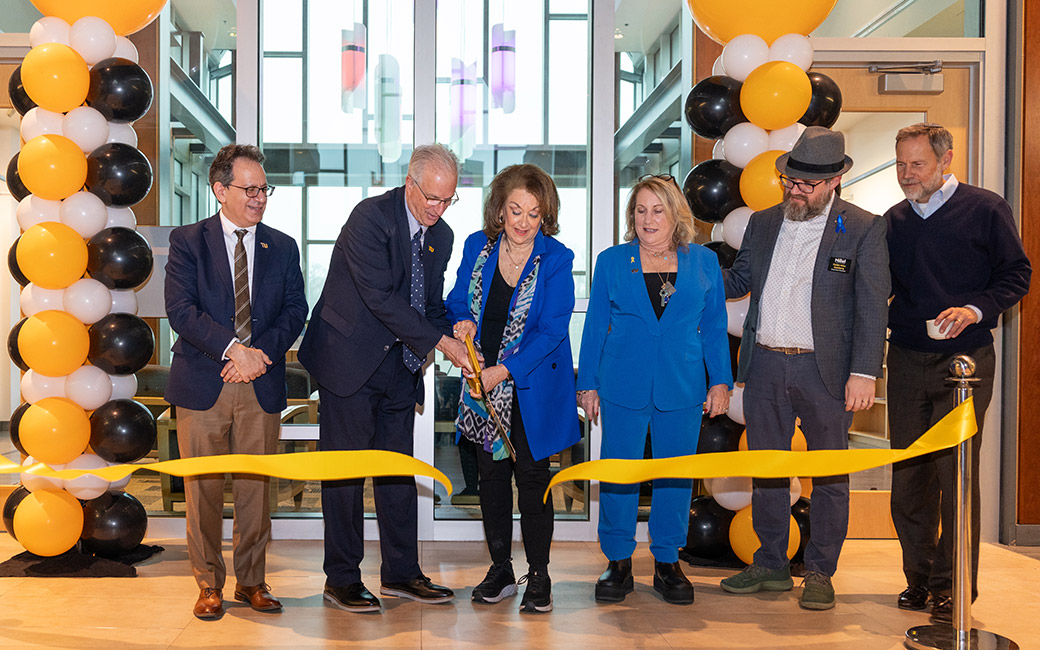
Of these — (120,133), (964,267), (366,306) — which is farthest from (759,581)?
(120,133)

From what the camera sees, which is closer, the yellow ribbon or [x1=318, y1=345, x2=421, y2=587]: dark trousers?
the yellow ribbon

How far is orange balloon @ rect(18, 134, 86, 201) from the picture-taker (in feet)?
11.4

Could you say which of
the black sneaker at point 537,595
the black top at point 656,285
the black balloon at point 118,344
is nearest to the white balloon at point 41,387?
the black balloon at point 118,344

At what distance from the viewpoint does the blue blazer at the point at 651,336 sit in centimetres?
320

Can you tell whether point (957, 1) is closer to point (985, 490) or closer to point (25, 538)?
point (985, 490)

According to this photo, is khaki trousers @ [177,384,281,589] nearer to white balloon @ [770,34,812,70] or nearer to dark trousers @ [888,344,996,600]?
dark trousers @ [888,344,996,600]

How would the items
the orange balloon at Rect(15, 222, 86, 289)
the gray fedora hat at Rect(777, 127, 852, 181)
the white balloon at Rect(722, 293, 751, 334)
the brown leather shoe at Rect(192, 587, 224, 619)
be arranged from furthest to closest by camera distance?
the white balloon at Rect(722, 293, 751, 334)
the orange balloon at Rect(15, 222, 86, 289)
the gray fedora hat at Rect(777, 127, 852, 181)
the brown leather shoe at Rect(192, 587, 224, 619)

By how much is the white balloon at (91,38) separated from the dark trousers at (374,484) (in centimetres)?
177

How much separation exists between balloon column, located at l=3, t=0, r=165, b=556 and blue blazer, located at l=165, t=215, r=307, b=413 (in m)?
0.62

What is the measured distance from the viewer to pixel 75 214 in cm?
355

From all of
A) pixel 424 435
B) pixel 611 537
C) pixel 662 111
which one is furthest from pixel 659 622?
pixel 662 111

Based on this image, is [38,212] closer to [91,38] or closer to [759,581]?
[91,38]

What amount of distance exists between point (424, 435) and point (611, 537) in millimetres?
1394

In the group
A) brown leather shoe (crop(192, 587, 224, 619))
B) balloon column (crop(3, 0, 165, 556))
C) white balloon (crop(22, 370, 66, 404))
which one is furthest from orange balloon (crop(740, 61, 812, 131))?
white balloon (crop(22, 370, 66, 404))
